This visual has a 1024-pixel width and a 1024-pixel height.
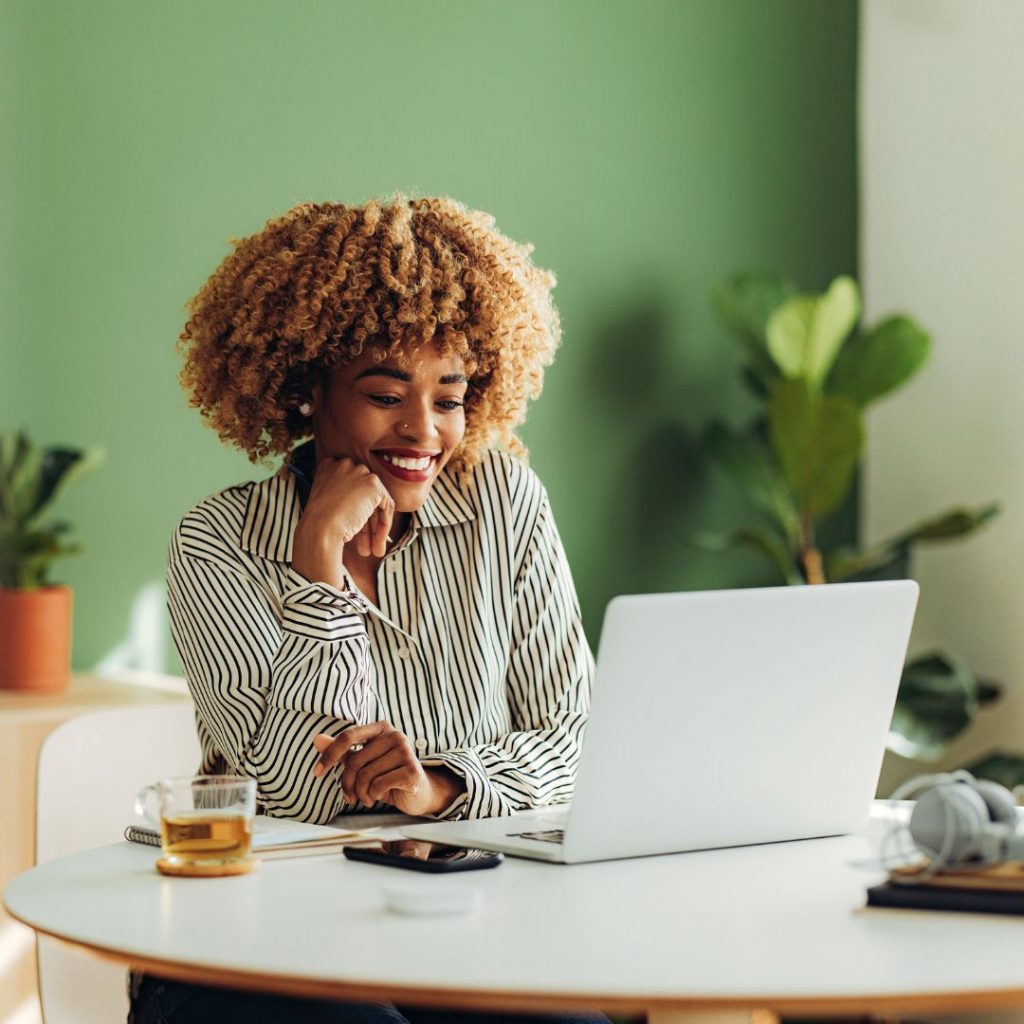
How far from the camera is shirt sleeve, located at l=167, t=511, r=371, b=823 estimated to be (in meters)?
1.71

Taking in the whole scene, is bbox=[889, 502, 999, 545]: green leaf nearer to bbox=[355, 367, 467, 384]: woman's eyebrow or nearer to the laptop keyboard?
bbox=[355, 367, 467, 384]: woman's eyebrow

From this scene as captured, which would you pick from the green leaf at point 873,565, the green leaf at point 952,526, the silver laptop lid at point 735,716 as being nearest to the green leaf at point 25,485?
the silver laptop lid at point 735,716

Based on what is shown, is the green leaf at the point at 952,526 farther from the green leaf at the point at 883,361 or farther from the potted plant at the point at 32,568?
the potted plant at the point at 32,568

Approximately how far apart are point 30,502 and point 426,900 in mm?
1741

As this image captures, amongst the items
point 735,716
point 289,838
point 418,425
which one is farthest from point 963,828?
point 418,425

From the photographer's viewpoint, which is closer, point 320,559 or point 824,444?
point 320,559

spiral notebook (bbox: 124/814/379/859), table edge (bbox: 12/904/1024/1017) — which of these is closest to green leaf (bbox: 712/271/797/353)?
spiral notebook (bbox: 124/814/379/859)

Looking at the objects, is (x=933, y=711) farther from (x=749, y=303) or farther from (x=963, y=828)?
(x=963, y=828)

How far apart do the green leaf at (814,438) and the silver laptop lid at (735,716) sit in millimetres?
2003

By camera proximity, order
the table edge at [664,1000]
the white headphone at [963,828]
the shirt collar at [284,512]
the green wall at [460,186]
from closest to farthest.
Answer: the table edge at [664,1000] < the white headphone at [963,828] < the shirt collar at [284,512] < the green wall at [460,186]

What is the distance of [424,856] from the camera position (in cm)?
130

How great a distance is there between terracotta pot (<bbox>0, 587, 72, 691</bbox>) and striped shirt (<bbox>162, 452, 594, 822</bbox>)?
30.0 inches

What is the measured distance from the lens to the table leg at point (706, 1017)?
1029 mm

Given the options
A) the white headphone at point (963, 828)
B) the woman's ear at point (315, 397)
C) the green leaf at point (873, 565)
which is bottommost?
the white headphone at point (963, 828)
